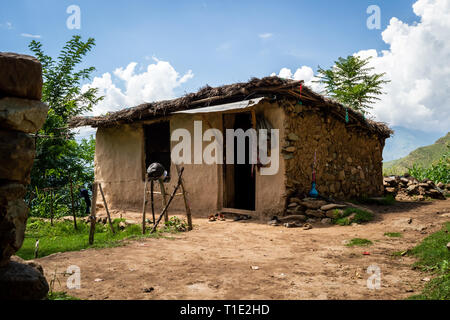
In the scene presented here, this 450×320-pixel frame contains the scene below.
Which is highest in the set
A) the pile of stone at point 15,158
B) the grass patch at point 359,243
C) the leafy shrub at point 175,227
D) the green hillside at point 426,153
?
the green hillside at point 426,153

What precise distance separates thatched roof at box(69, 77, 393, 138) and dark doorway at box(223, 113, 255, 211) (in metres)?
0.77

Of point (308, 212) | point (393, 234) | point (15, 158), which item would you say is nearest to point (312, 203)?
point (308, 212)

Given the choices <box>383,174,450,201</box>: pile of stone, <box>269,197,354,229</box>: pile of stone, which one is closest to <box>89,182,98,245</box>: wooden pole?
<box>269,197,354,229</box>: pile of stone

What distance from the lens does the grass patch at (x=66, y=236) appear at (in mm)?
4820

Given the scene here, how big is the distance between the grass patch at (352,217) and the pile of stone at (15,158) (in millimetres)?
5229

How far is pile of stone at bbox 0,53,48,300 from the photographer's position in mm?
1960

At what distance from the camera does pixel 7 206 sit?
200cm

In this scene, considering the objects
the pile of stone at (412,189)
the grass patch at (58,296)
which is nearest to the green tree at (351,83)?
the pile of stone at (412,189)

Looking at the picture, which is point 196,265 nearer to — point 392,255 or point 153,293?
point 153,293

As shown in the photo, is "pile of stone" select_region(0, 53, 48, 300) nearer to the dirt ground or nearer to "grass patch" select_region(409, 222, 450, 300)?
the dirt ground

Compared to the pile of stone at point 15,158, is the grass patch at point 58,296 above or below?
below

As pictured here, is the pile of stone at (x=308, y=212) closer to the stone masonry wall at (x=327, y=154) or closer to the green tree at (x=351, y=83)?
the stone masonry wall at (x=327, y=154)
